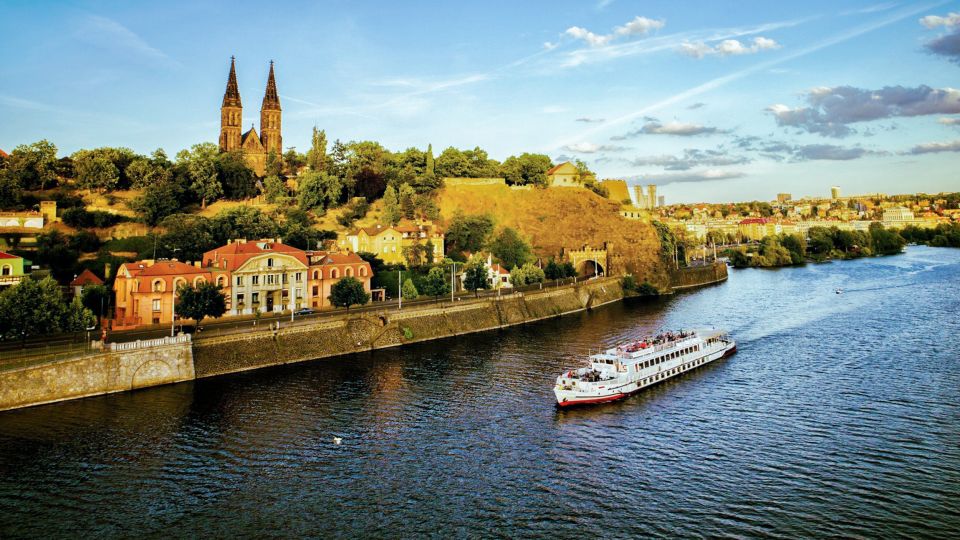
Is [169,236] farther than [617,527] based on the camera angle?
Yes

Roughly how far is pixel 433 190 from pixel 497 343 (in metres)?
72.9

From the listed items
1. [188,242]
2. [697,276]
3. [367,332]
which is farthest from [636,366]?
[697,276]

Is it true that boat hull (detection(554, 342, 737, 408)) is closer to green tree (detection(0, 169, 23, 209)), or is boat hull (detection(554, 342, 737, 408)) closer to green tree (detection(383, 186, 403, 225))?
green tree (detection(383, 186, 403, 225))

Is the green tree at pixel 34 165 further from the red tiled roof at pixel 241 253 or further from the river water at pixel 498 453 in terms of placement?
the river water at pixel 498 453

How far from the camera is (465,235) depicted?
11500 cm

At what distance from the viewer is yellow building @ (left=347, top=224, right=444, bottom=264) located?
99.4 metres

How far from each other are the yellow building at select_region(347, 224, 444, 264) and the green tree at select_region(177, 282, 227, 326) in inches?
1527

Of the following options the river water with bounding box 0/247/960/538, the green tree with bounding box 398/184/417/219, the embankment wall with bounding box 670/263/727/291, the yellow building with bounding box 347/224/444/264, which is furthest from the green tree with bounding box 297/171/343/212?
the embankment wall with bounding box 670/263/727/291

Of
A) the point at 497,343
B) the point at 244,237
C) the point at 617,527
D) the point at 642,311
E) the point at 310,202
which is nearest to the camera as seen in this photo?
the point at 617,527

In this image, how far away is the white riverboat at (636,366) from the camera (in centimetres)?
4719

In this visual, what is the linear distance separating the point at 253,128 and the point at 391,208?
177 feet

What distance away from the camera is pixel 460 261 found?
10894 cm

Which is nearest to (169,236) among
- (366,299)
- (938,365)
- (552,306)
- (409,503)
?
(366,299)

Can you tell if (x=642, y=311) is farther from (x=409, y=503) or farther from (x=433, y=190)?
(x=409, y=503)
